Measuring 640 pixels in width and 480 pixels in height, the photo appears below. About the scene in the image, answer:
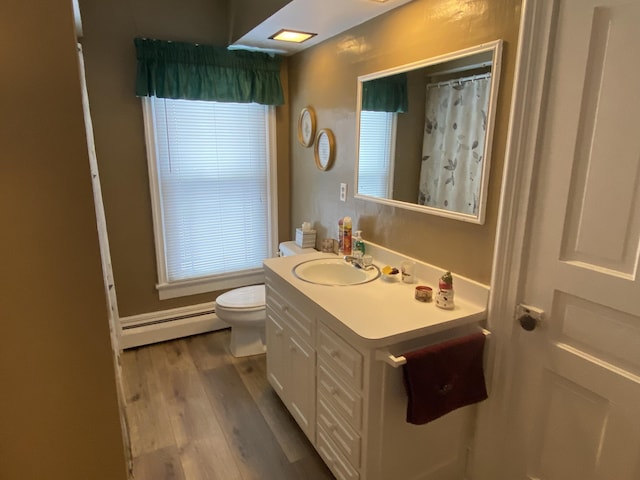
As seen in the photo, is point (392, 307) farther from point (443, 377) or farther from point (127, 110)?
point (127, 110)

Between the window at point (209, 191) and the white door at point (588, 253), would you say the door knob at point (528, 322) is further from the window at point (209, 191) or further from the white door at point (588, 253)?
the window at point (209, 191)

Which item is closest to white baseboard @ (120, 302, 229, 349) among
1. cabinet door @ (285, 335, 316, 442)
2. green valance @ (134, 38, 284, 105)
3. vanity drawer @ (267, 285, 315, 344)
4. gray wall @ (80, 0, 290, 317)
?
gray wall @ (80, 0, 290, 317)

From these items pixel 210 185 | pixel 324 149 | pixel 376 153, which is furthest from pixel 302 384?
pixel 210 185

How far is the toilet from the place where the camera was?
267 centimetres

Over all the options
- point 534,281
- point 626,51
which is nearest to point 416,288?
point 534,281

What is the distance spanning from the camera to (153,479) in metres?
1.81

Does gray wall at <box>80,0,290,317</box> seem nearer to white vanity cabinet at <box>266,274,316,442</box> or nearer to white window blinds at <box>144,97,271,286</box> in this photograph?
white window blinds at <box>144,97,271,286</box>

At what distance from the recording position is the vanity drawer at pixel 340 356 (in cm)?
145

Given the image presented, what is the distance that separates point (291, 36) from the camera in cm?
249

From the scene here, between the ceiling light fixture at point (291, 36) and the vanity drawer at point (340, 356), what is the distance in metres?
1.80

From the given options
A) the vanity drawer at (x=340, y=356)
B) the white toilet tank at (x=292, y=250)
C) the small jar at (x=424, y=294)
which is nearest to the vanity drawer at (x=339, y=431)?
the vanity drawer at (x=340, y=356)

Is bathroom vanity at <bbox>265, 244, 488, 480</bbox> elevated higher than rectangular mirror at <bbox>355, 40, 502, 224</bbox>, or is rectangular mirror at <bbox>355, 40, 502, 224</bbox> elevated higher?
rectangular mirror at <bbox>355, 40, 502, 224</bbox>

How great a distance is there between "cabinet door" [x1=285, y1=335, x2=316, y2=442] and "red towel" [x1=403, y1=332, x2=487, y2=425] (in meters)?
0.53

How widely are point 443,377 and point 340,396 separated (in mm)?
417
